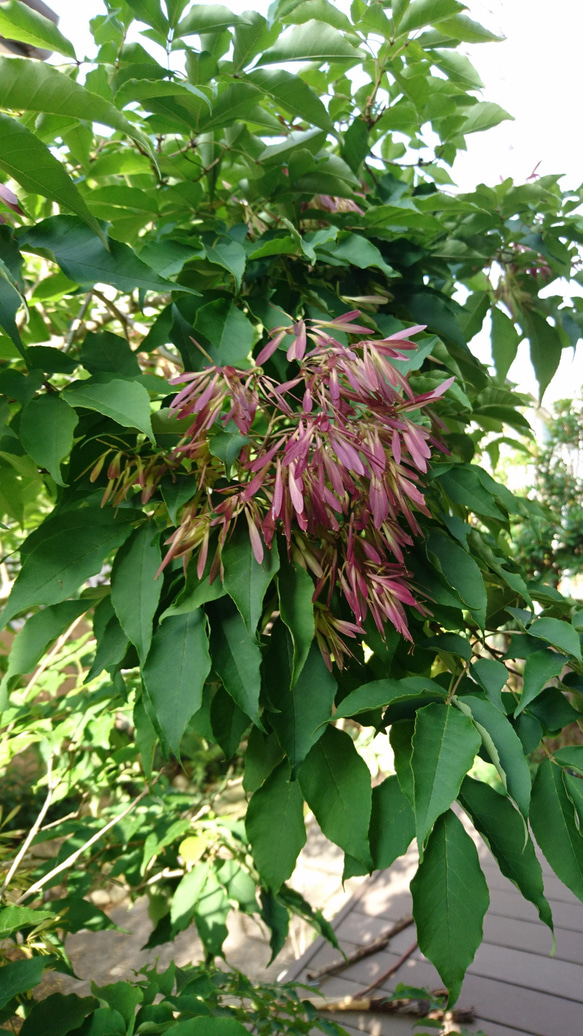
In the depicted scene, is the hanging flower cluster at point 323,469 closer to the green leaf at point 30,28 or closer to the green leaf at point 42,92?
the green leaf at point 42,92

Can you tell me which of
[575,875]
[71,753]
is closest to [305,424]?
[575,875]

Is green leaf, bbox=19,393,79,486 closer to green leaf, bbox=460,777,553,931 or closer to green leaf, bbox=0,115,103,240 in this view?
green leaf, bbox=0,115,103,240

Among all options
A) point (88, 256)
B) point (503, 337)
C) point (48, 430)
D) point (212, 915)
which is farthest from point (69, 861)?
point (503, 337)

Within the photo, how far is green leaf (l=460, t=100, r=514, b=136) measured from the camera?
0.83 m

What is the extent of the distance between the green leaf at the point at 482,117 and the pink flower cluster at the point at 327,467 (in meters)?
0.45

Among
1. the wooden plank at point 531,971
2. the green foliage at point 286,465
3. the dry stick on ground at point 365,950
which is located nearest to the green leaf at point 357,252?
the green foliage at point 286,465

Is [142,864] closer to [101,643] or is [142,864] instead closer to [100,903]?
[101,643]

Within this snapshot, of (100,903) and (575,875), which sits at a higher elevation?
(575,875)

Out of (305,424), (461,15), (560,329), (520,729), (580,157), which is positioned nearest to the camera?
(305,424)

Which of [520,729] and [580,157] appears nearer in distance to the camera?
[520,729]

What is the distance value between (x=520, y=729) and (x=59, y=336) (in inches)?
41.4

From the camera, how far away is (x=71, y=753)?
121 cm

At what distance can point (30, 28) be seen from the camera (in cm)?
63

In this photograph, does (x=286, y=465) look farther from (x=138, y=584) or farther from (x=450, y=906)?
(x=450, y=906)
